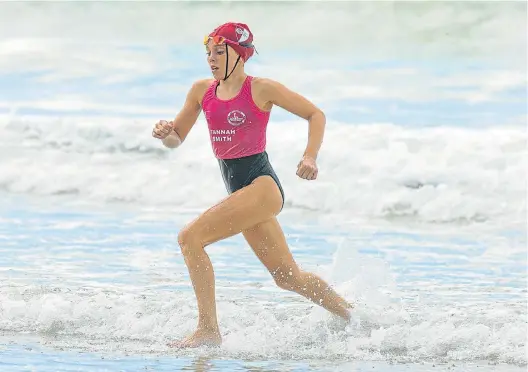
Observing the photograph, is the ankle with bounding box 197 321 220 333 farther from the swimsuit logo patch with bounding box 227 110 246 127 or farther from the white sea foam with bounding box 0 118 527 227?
the white sea foam with bounding box 0 118 527 227

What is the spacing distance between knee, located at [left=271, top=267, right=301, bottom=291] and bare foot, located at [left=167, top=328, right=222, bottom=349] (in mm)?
615

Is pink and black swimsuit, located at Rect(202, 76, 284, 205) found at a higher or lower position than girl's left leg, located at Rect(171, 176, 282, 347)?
higher

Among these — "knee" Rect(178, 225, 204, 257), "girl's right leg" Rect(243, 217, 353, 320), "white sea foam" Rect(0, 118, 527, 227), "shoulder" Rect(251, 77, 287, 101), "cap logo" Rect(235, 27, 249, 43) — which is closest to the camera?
"knee" Rect(178, 225, 204, 257)

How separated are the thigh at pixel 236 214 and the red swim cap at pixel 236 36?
0.83 metres

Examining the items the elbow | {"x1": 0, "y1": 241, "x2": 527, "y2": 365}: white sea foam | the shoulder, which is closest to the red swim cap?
the shoulder

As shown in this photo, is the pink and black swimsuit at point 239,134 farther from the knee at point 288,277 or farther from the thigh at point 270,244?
the knee at point 288,277

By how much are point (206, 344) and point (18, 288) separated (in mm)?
3105

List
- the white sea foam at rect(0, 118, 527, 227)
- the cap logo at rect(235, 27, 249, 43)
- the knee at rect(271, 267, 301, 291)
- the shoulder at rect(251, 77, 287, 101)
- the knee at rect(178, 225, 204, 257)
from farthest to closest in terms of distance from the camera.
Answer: the white sea foam at rect(0, 118, 527, 227)
the knee at rect(271, 267, 301, 291)
the cap logo at rect(235, 27, 249, 43)
the shoulder at rect(251, 77, 287, 101)
the knee at rect(178, 225, 204, 257)

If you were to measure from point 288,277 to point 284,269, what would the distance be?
0.08m

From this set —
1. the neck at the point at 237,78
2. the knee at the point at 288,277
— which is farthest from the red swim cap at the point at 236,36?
the knee at the point at 288,277

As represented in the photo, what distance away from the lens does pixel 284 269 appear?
→ 786 cm

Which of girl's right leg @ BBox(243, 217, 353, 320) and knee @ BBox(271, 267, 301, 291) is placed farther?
knee @ BBox(271, 267, 301, 291)

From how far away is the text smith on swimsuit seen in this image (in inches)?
292

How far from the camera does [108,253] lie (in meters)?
12.7
